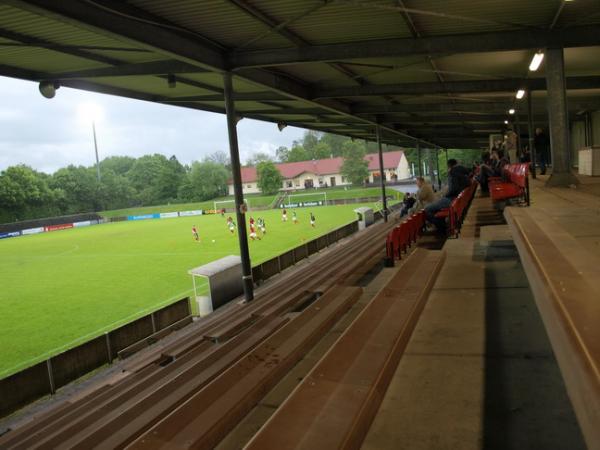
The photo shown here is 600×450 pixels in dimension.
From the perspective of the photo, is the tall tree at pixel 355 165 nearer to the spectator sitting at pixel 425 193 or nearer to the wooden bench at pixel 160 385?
the spectator sitting at pixel 425 193

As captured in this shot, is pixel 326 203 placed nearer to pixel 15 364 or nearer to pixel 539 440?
pixel 15 364

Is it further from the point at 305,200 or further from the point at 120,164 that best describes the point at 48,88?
the point at 120,164

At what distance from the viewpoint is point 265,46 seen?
31.9ft

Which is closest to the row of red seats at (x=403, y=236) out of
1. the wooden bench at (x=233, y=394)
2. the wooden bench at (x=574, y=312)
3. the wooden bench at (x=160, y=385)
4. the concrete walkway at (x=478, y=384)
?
the wooden bench at (x=160, y=385)

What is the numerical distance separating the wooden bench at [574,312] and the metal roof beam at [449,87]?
12044 millimetres

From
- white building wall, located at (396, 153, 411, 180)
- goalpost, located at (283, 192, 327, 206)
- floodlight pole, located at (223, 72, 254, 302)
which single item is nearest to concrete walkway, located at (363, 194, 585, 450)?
floodlight pole, located at (223, 72, 254, 302)

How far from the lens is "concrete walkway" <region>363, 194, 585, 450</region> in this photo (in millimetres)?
1955

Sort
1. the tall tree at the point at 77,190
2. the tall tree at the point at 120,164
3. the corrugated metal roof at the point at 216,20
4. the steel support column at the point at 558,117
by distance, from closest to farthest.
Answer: the corrugated metal roof at the point at 216,20 < the steel support column at the point at 558,117 < the tall tree at the point at 77,190 < the tall tree at the point at 120,164

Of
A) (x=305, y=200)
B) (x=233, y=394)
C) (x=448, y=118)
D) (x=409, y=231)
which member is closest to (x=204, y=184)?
(x=305, y=200)

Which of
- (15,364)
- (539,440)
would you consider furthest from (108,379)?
(539,440)

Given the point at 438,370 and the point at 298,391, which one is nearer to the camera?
the point at 298,391

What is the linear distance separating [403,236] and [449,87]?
26.9 ft

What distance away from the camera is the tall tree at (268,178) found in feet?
263

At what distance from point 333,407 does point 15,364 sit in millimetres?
13095
